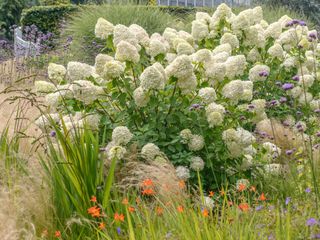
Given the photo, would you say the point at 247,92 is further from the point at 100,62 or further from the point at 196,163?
the point at 100,62

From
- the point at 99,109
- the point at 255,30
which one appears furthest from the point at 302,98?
the point at 99,109

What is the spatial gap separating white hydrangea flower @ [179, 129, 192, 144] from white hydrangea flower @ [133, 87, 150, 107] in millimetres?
320

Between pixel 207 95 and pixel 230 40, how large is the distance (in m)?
1.41

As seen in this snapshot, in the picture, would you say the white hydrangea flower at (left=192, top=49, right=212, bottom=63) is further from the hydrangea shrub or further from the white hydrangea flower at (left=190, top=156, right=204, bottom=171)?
the white hydrangea flower at (left=190, top=156, right=204, bottom=171)

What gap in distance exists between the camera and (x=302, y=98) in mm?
6043

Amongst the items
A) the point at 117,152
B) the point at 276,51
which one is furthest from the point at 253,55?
the point at 117,152

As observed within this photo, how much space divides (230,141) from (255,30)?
1.94 metres

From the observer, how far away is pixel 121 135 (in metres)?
4.23

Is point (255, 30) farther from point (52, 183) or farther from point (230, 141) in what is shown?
point (52, 183)

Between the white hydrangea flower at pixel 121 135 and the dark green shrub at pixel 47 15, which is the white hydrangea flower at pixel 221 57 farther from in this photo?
the dark green shrub at pixel 47 15

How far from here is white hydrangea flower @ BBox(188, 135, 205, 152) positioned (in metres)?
4.30

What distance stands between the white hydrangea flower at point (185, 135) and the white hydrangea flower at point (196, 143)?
2cm

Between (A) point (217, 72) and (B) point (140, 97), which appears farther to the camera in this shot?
(A) point (217, 72)

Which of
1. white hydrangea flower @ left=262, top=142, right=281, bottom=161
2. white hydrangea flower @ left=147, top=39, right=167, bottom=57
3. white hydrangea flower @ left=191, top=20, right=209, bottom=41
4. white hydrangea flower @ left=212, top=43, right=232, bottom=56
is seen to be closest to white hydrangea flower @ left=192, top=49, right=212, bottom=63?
white hydrangea flower @ left=147, top=39, right=167, bottom=57
